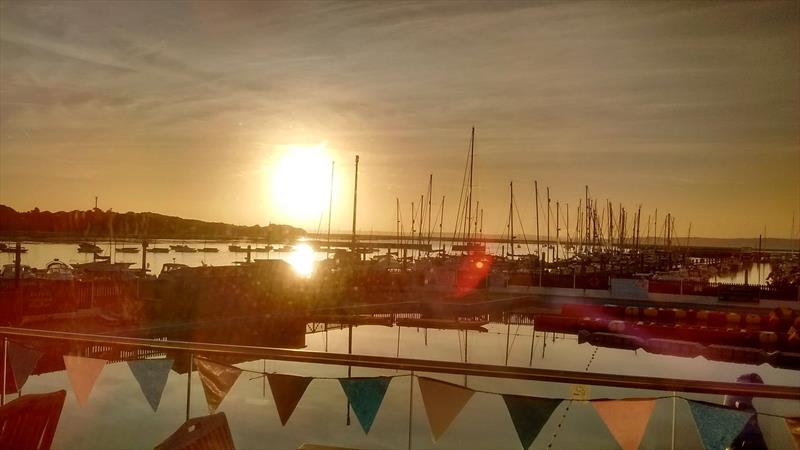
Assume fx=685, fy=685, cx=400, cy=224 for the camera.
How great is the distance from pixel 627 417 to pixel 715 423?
0.41 metres

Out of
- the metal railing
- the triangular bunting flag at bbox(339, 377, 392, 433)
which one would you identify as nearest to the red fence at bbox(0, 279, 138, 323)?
the metal railing

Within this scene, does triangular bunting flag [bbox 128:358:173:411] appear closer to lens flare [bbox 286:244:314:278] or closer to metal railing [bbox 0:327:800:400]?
metal railing [bbox 0:327:800:400]

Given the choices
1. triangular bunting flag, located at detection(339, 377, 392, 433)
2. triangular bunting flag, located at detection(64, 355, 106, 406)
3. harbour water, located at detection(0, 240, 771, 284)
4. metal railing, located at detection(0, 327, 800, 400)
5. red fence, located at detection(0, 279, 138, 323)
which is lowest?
harbour water, located at detection(0, 240, 771, 284)

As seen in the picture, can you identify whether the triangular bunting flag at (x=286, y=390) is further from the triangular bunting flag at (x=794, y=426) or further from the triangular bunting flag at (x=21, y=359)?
the triangular bunting flag at (x=794, y=426)

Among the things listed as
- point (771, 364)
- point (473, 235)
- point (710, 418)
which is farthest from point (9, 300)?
point (473, 235)

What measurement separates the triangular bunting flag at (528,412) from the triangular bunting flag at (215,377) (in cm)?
169

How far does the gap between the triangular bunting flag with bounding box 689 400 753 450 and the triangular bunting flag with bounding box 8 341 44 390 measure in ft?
14.6

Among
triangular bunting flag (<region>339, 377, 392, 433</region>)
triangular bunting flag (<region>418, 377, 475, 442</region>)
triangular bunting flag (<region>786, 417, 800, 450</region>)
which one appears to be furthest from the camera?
triangular bunting flag (<region>339, 377, 392, 433</region>)

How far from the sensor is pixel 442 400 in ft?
12.1

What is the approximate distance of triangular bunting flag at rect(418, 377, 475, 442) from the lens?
3.65 meters

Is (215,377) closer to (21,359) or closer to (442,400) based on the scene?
(442,400)

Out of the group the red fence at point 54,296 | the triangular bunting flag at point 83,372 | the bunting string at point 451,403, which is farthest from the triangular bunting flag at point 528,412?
the red fence at point 54,296

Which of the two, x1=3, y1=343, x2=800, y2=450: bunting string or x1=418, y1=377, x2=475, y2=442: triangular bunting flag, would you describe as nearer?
x1=3, y1=343, x2=800, y2=450: bunting string

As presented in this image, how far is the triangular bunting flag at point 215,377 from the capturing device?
13.7 ft
